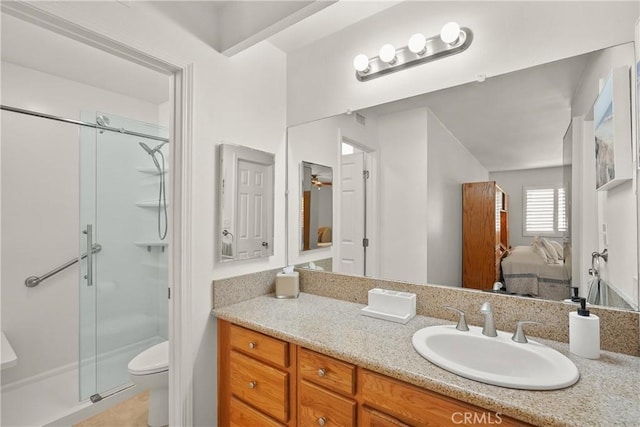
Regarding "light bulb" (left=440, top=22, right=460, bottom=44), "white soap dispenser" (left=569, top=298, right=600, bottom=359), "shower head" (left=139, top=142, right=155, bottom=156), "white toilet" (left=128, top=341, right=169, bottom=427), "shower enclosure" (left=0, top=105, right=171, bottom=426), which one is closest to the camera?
"white soap dispenser" (left=569, top=298, right=600, bottom=359)

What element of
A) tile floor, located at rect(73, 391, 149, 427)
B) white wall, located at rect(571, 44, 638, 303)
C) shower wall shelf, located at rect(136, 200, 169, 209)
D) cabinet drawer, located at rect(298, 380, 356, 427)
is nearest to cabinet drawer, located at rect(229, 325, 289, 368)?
cabinet drawer, located at rect(298, 380, 356, 427)

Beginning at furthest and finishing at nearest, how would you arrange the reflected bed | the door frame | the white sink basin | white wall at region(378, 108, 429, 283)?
the door frame
white wall at region(378, 108, 429, 283)
the reflected bed
the white sink basin

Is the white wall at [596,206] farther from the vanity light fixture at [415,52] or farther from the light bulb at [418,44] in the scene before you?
the light bulb at [418,44]

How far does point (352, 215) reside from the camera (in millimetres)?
1778

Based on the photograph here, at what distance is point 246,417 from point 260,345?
399 mm

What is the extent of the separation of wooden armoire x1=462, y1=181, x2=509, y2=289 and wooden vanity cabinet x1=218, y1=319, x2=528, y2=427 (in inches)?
24.8

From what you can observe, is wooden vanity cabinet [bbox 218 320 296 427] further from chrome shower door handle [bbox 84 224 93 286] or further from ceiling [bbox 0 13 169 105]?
ceiling [bbox 0 13 169 105]

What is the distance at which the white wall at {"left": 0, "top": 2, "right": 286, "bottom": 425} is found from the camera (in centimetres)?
125

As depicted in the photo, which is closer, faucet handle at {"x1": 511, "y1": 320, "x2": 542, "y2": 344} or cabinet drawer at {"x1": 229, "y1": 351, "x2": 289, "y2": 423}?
faucet handle at {"x1": 511, "y1": 320, "x2": 542, "y2": 344}

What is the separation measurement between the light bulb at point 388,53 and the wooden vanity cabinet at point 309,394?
1.41 metres

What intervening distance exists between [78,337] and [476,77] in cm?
328

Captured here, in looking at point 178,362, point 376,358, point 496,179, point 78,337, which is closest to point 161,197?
point 78,337

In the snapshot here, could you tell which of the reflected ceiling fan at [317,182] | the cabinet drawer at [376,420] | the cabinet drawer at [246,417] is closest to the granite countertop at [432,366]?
the cabinet drawer at [376,420]

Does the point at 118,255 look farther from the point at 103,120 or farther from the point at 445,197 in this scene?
the point at 445,197
